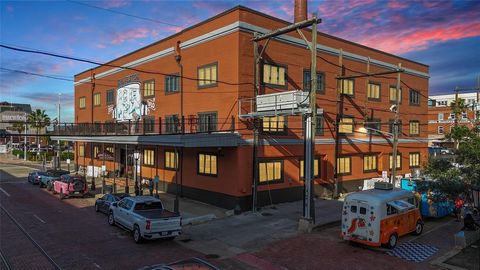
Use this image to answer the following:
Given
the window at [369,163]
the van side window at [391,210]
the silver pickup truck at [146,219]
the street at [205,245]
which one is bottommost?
the street at [205,245]

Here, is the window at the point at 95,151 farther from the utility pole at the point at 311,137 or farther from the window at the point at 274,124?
the utility pole at the point at 311,137

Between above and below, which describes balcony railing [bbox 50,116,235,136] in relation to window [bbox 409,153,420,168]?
above

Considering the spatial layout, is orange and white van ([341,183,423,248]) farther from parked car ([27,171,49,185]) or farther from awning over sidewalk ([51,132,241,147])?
parked car ([27,171,49,185])

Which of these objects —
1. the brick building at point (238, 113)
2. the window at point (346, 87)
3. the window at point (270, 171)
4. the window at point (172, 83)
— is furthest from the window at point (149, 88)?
the window at point (346, 87)

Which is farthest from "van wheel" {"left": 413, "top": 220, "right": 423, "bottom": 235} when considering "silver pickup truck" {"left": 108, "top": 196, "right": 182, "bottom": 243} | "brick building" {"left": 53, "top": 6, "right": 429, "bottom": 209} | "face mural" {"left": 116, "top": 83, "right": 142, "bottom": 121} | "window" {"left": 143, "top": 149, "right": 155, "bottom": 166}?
"face mural" {"left": 116, "top": 83, "right": 142, "bottom": 121}

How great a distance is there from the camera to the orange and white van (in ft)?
51.2

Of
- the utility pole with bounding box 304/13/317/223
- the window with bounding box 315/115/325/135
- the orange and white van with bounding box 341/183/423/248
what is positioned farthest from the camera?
the window with bounding box 315/115/325/135

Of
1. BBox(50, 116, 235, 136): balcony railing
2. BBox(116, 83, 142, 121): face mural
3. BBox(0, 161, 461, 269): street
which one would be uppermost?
BBox(116, 83, 142, 121): face mural

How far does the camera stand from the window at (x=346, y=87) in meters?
31.5

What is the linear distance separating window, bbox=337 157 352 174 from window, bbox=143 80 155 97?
16746 mm

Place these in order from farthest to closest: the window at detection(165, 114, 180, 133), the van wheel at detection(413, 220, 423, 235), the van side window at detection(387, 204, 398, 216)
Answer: the window at detection(165, 114, 180, 133) < the van wheel at detection(413, 220, 423, 235) < the van side window at detection(387, 204, 398, 216)

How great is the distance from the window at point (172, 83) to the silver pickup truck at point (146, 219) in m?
12.7

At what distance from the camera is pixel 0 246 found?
51.5 feet

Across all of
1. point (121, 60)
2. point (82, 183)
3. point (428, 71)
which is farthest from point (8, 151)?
point (428, 71)
